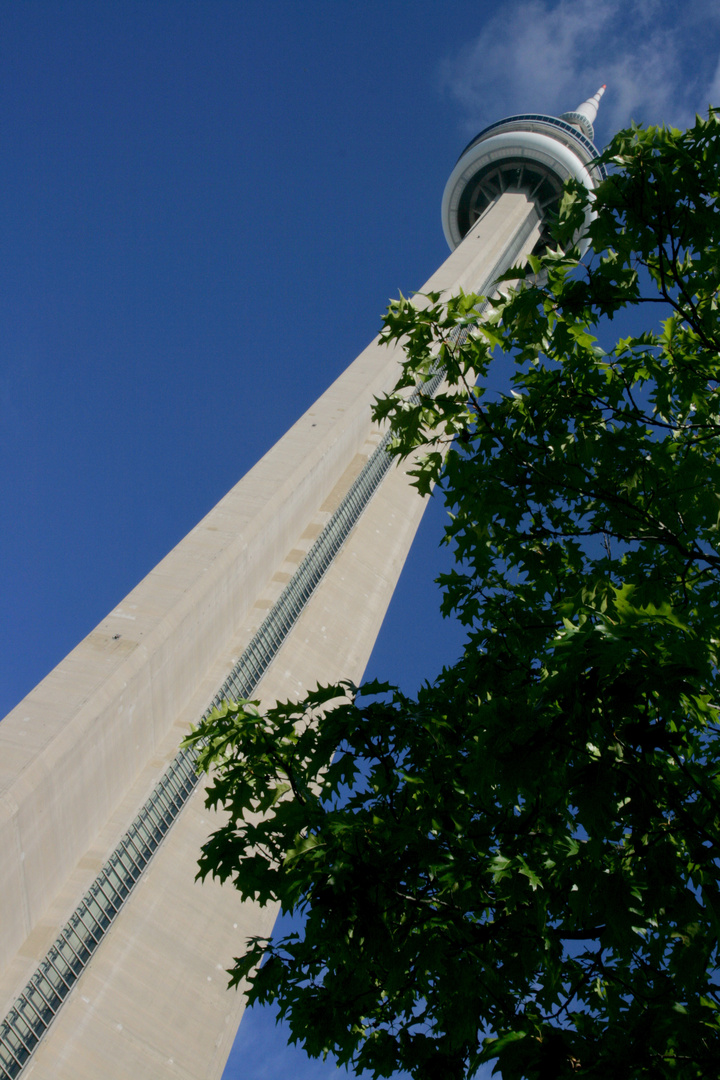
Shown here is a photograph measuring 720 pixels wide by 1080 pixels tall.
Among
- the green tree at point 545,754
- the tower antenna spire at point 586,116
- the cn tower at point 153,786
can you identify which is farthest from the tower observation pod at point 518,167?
the green tree at point 545,754

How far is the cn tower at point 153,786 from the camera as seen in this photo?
8.77 meters

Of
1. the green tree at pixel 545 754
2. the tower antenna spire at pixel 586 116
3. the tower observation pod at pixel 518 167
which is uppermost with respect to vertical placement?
the tower antenna spire at pixel 586 116

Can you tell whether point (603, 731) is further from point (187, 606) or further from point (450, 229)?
point (450, 229)

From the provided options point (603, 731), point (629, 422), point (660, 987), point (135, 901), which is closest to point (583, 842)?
point (660, 987)

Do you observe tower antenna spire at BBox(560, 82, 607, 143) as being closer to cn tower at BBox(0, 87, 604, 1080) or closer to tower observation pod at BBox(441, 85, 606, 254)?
tower observation pod at BBox(441, 85, 606, 254)

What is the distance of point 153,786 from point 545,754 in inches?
383

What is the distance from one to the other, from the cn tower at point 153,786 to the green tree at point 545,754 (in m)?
3.41

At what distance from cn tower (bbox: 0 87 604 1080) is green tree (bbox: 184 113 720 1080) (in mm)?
3412

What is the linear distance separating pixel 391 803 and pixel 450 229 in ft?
156

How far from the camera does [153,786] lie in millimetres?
11672

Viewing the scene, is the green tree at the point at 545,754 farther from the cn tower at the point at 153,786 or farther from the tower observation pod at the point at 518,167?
the tower observation pod at the point at 518,167

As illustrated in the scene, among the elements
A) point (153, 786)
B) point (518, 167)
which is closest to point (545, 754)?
point (153, 786)

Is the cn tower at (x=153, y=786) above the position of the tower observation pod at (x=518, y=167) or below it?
below

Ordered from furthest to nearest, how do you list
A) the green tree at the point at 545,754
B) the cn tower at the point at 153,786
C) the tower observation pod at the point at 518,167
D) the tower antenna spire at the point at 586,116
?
1. the tower antenna spire at the point at 586,116
2. the tower observation pod at the point at 518,167
3. the cn tower at the point at 153,786
4. the green tree at the point at 545,754
